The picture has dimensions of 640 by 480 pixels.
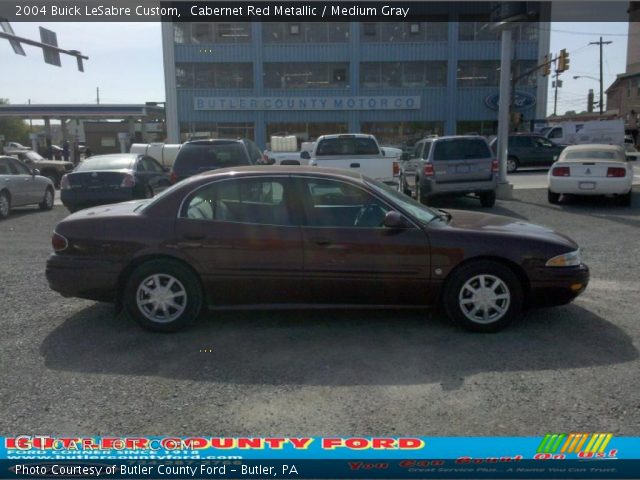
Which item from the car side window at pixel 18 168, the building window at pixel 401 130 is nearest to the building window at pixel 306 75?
the building window at pixel 401 130

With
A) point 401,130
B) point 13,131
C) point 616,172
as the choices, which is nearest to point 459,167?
point 616,172

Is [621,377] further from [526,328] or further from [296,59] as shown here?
[296,59]

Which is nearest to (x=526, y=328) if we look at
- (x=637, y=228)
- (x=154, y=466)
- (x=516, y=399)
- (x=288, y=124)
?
(x=516, y=399)

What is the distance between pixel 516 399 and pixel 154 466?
230 centimetres

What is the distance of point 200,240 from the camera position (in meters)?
5.00

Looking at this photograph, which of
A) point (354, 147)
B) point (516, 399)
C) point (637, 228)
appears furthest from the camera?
point (354, 147)

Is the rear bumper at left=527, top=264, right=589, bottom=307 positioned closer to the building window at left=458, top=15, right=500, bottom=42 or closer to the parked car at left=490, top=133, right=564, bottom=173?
the parked car at left=490, top=133, right=564, bottom=173

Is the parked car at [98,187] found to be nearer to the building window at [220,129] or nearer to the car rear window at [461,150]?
the car rear window at [461,150]

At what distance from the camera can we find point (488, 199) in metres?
13.5

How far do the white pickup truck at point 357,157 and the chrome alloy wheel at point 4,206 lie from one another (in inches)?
272

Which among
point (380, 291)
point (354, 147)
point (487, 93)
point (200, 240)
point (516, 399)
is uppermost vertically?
point (487, 93)

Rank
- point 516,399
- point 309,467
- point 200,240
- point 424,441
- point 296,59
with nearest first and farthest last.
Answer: point 309,467 → point 424,441 → point 516,399 → point 200,240 → point 296,59

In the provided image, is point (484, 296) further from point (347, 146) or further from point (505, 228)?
point (347, 146)

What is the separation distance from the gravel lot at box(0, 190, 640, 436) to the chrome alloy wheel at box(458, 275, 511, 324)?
18cm
